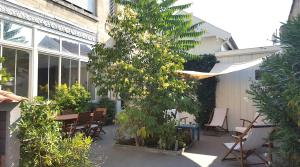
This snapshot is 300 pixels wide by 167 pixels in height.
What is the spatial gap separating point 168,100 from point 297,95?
4.19 meters

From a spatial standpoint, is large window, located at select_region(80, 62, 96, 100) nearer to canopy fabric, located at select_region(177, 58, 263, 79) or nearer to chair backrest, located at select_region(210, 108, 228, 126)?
canopy fabric, located at select_region(177, 58, 263, 79)

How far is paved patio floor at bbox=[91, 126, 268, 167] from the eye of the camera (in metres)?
6.83

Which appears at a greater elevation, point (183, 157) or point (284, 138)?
point (284, 138)

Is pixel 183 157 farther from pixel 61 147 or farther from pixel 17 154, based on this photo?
pixel 17 154

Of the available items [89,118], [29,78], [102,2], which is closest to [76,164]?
[89,118]

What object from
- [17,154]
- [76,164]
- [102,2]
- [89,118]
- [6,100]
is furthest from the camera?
[102,2]

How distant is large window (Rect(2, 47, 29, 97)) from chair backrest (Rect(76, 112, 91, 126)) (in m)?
2.77

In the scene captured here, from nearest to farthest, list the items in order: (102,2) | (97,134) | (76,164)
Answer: (76,164)
(97,134)
(102,2)

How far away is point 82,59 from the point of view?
13.5 meters

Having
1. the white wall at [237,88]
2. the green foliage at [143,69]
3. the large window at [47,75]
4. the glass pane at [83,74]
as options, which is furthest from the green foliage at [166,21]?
the glass pane at [83,74]

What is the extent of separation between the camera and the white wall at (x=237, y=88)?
1191cm

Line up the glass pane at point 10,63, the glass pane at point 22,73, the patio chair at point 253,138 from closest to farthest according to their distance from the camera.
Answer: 1. the patio chair at point 253,138
2. the glass pane at point 10,63
3. the glass pane at point 22,73

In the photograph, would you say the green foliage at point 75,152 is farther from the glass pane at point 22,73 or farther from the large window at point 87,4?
the large window at point 87,4

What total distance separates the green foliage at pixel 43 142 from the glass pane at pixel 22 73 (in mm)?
5636
